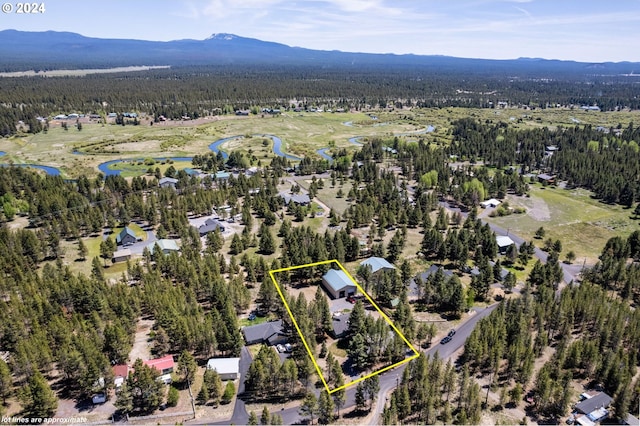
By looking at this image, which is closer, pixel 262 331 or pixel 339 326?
pixel 262 331

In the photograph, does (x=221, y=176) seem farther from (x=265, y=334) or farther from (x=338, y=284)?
(x=265, y=334)

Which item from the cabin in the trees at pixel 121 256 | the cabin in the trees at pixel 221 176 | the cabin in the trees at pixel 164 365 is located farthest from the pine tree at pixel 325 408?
the cabin in the trees at pixel 221 176

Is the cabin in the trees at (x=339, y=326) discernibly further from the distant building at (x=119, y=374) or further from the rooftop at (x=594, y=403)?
the rooftop at (x=594, y=403)

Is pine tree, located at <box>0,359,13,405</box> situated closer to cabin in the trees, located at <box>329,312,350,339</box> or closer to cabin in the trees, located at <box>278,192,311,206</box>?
cabin in the trees, located at <box>329,312,350,339</box>

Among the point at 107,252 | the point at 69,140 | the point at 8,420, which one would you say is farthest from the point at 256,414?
the point at 69,140

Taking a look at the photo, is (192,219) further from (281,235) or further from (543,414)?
(543,414)

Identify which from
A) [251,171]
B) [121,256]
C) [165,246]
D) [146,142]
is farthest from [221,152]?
[121,256]

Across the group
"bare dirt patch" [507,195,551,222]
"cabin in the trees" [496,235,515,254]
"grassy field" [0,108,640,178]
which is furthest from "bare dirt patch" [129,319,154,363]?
"grassy field" [0,108,640,178]
